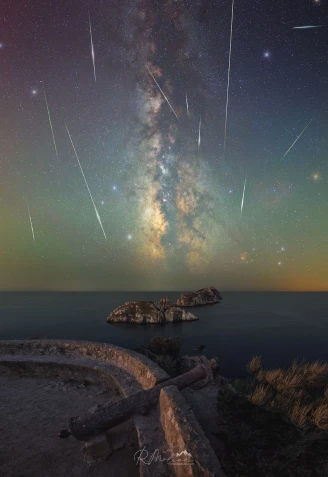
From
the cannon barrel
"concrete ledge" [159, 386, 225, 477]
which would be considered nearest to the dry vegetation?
"concrete ledge" [159, 386, 225, 477]

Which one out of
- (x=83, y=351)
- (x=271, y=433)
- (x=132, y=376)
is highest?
(x=83, y=351)

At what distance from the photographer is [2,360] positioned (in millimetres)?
9477

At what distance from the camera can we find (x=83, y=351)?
10.3 meters

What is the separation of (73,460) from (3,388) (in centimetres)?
513

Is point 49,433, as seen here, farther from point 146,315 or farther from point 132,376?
point 146,315

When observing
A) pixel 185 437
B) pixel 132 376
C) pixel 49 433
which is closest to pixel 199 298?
pixel 132 376

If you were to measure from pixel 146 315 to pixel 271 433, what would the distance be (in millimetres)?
50791

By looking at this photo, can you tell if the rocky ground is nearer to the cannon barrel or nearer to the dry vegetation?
the cannon barrel

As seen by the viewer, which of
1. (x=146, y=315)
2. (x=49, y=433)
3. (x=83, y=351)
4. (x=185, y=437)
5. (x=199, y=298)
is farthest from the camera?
(x=199, y=298)

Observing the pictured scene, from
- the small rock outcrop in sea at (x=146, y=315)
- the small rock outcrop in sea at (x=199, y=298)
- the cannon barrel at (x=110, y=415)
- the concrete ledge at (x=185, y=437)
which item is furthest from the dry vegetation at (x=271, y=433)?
the small rock outcrop in sea at (x=199, y=298)

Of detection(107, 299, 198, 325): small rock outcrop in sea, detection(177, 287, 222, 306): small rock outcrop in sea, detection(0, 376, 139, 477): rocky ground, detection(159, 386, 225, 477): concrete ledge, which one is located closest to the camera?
detection(159, 386, 225, 477): concrete ledge

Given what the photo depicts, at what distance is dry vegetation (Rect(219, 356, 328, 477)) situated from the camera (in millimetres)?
4887

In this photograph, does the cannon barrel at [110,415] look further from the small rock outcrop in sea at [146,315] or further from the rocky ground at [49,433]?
the small rock outcrop in sea at [146,315]

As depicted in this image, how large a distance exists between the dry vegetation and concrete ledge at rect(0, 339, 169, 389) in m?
3.12
